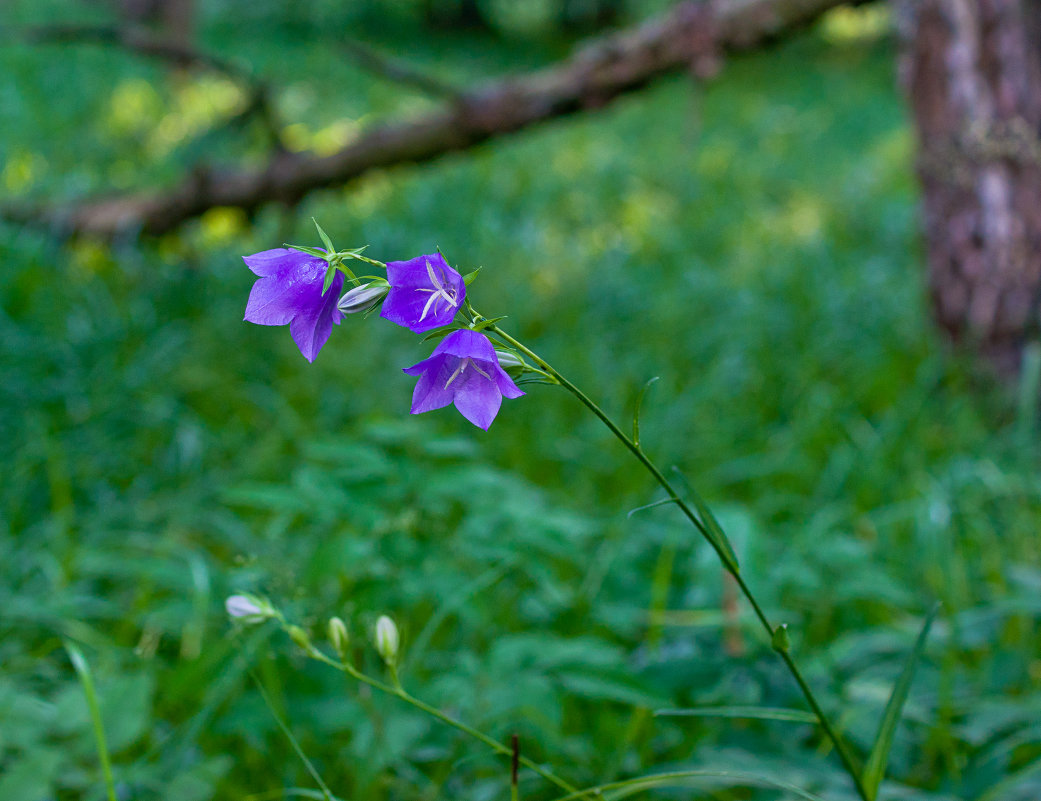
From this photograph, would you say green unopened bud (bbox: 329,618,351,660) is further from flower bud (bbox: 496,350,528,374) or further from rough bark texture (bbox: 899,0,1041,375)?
rough bark texture (bbox: 899,0,1041,375)

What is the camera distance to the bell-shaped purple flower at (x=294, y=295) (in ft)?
2.29

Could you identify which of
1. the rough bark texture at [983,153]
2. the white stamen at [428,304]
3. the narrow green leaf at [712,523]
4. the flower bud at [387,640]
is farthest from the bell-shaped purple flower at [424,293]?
the rough bark texture at [983,153]

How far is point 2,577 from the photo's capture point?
69.5 inches

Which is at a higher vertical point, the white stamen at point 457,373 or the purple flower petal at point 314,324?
the purple flower petal at point 314,324

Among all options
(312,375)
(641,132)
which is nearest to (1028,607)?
(312,375)

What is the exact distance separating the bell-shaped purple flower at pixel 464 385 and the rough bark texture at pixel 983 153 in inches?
93.2

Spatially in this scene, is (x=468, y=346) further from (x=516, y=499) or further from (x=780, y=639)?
(x=516, y=499)

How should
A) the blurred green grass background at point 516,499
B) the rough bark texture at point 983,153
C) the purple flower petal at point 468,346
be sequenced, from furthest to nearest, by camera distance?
the rough bark texture at point 983,153
the blurred green grass background at point 516,499
the purple flower petal at point 468,346

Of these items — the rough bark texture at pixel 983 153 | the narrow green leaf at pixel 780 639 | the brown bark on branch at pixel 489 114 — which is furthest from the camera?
the brown bark on branch at pixel 489 114

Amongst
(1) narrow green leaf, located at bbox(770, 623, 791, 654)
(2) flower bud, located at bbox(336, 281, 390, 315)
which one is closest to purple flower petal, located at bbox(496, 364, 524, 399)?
(2) flower bud, located at bbox(336, 281, 390, 315)

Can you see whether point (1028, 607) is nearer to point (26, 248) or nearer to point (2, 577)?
point (2, 577)

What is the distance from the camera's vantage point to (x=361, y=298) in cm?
71

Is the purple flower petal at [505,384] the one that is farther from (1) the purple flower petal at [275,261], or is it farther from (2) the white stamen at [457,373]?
(1) the purple flower petal at [275,261]

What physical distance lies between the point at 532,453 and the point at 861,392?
1158 mm
